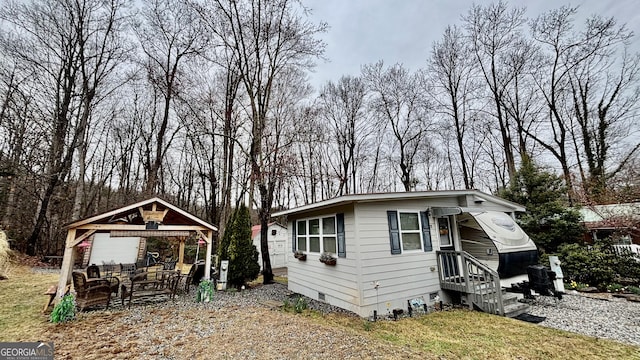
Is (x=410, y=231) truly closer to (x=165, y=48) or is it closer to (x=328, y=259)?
(x=328, y=259)

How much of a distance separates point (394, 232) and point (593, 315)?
479 centimetres

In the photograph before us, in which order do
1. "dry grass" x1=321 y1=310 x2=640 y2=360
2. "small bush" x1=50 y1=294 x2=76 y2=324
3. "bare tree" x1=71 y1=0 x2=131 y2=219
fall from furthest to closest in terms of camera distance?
"bare tree" x1=71 y1=0 x2=131 y2=219, "small bush" x1=50 y1=294 x2=76 y2=324, "dry grass" x1=321 y1=310 x2=640 y2=360

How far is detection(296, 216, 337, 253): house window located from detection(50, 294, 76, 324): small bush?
5704 millimetres

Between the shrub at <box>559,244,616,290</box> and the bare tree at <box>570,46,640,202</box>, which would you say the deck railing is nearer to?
the shrub at <box>559,244,616,290</box>

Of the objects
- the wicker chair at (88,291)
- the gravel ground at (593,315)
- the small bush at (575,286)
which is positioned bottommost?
the gravel ground at (593,315)

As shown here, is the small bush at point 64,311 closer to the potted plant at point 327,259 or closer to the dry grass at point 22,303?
the dry grass at point 22,303

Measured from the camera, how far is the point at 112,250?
14.2 meters

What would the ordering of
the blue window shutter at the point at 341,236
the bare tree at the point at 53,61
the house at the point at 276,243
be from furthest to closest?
1. the house at the point at 276,243
2. the bare tree at the point at 53,61
3. the blue window shutter at the point at 341,236

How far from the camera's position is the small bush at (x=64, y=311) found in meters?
5.23

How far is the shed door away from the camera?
13.9m

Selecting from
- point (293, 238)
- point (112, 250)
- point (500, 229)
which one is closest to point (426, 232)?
point (500, 229)

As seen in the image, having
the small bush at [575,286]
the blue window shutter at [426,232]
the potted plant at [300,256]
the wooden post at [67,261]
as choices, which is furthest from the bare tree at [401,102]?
the wooden post at [67,261]

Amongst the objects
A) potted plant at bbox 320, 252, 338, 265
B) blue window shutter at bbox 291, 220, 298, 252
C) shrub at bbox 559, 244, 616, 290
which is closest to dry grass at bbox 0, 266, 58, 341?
potted plant at bbox 320, 252, 338, 265

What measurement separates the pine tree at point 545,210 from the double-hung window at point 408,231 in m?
6.79
